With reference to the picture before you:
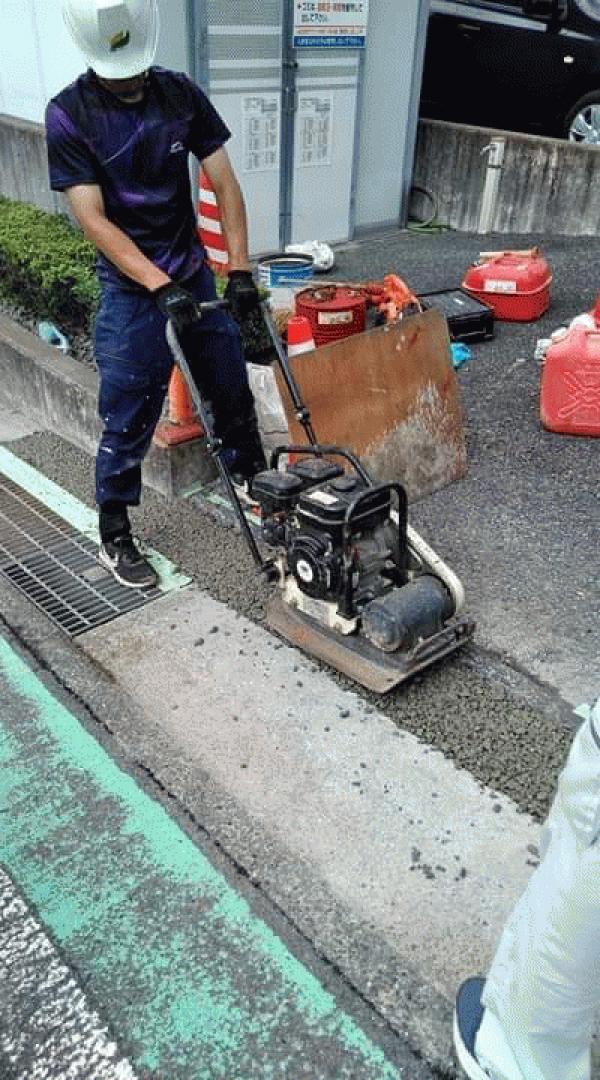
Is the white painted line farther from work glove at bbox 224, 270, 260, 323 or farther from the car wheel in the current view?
the car wheel

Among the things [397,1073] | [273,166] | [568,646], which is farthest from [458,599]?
[273,166]

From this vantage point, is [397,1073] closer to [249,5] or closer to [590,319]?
[590,319]

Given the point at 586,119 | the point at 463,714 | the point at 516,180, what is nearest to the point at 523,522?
the point at 463,714

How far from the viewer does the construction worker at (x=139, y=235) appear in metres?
2.94

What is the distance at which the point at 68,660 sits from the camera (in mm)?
3180

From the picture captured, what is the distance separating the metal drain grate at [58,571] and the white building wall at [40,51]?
3.14 meters

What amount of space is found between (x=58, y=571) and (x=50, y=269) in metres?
2.36

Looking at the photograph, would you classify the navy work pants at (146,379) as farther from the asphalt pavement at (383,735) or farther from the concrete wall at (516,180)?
the concrete wall at (516,180)

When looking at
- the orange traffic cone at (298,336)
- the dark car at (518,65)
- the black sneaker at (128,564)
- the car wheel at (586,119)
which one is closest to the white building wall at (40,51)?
the orange traffic cone at (298,336)

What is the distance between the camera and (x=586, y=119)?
8375 mm

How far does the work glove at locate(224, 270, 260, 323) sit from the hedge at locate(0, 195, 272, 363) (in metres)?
1.29

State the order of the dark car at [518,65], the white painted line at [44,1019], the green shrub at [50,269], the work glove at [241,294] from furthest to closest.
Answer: the dark car at [518,65] < the green shrub at [50,269] < the work glove at [241,294] < the white painted line at [44,1019]

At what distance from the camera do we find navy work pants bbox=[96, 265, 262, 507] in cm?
329

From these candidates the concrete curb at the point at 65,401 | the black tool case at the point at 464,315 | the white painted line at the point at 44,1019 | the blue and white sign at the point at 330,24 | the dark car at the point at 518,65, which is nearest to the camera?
the white painted line at the point at 44,1019
